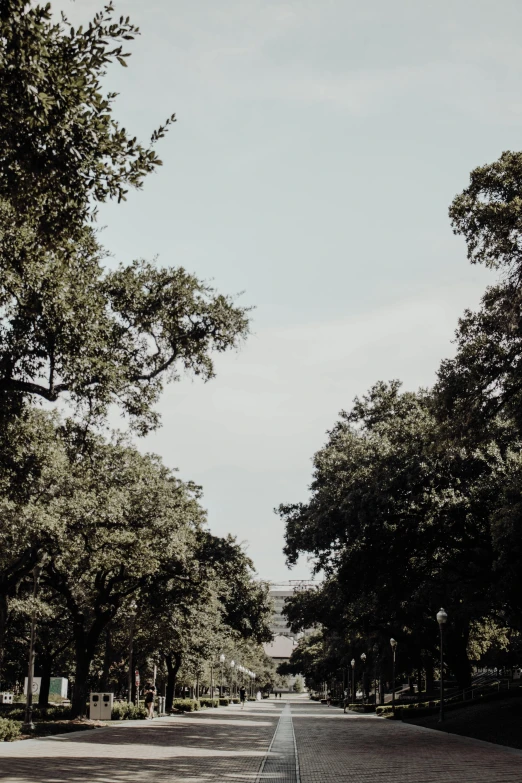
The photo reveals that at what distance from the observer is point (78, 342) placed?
13703 mm

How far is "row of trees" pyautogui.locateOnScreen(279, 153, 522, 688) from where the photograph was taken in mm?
17906

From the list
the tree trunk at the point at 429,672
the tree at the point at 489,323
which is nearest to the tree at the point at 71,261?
the tree at the point at 489,323

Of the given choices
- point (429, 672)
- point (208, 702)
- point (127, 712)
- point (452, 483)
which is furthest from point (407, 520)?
point (208, 702)

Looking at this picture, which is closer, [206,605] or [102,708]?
[102,708]

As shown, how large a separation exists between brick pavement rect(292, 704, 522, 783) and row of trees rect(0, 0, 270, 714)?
8.07 m

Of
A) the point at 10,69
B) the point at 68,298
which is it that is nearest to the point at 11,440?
the point at 68,298

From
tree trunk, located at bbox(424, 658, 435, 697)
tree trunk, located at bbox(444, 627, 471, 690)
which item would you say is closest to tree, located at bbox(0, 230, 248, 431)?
tree trunk, located at bbox(444, 627, 471, 690)

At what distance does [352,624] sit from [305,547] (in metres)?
15.4

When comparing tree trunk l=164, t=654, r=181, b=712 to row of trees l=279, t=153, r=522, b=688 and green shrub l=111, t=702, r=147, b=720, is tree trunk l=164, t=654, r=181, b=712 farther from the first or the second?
row of trees l=279, t=153, r=522, b=688

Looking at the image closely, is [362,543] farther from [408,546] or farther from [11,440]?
[11,440]

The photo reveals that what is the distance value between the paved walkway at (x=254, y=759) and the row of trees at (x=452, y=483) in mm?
5346

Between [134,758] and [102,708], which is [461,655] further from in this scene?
[134,758]

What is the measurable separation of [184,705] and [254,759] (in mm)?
34669

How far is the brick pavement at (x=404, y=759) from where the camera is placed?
1355 centimetres
